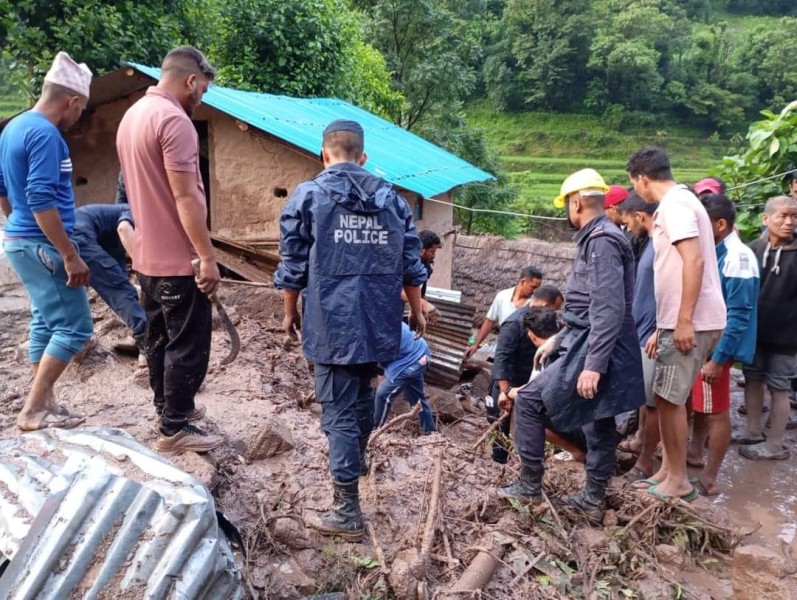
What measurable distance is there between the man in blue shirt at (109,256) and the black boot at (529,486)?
2.46 m

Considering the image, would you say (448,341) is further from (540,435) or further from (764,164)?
(764,164)

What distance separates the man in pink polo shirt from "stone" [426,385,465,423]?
347 centimetres

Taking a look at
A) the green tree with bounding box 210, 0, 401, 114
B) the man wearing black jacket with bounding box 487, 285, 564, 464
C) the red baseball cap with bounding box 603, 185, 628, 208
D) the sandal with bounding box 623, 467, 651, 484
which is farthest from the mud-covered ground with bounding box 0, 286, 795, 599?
the green tree with bounding box 210, 0, 401, 114

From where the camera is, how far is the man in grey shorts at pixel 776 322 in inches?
188

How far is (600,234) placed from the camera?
3172 mm

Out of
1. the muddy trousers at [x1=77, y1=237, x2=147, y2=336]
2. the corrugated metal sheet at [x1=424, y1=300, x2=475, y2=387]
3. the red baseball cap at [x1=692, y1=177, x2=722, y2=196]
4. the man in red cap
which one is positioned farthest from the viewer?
the corrugated metal sheet at [x1=424, y1=300, x2=475, y2=387]

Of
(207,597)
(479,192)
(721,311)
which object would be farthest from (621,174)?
(207,597)

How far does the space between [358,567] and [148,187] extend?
1943 mm

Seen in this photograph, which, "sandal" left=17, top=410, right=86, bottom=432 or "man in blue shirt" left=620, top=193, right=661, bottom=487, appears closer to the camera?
"sandal" left=17, top=410, right=86, bottom=432

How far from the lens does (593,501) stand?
355 cm

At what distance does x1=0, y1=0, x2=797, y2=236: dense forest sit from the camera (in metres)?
Result: 9.55

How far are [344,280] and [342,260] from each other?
0.30 feet

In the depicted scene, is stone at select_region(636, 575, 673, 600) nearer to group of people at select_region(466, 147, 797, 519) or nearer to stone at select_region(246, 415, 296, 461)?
group of people at select_region(466, 147, 797, 519)

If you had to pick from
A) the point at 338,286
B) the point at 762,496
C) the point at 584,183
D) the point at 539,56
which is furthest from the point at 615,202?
the point at 539,56
